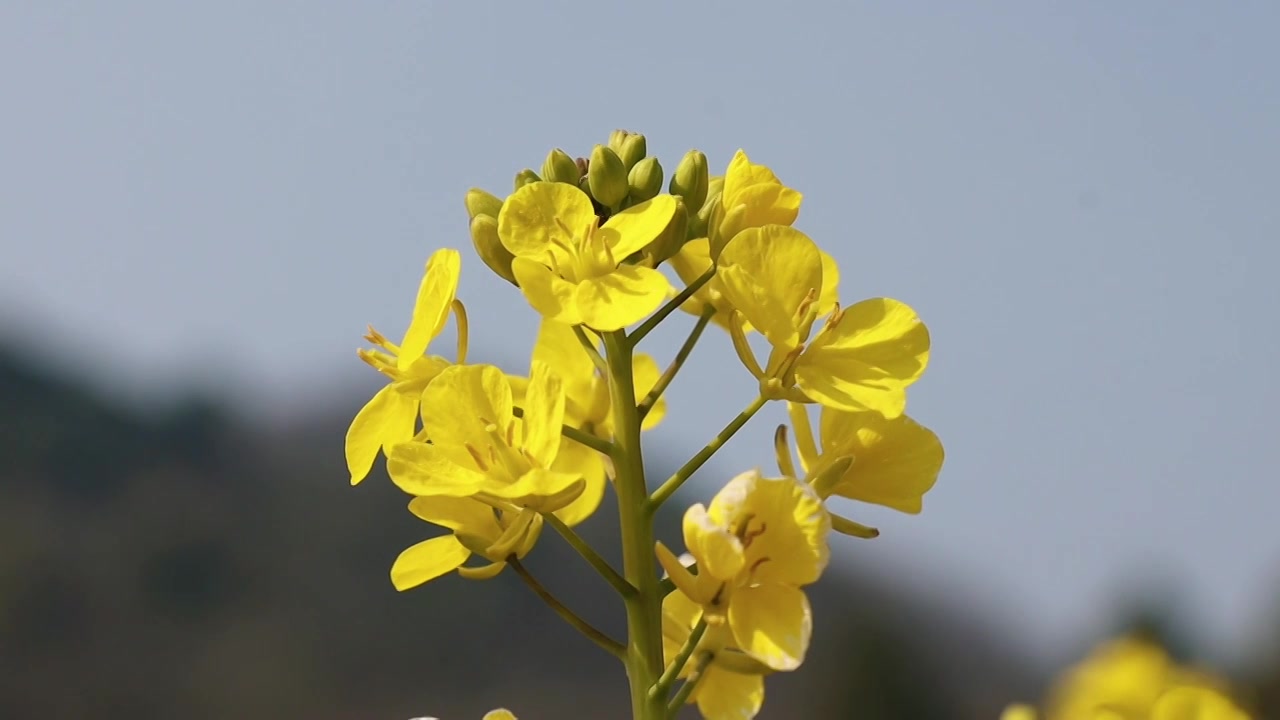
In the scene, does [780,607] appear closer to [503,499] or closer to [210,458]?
[503,499]

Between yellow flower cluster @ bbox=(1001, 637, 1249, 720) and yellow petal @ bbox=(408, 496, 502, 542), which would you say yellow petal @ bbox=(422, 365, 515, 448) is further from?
yellow flower cluster @ bbox=(1001, 637, 1249, 720)

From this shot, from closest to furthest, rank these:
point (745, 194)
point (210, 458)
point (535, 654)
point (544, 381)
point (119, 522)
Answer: point (544, 381), point (745, 194), point (535, 654), point (119, 522), point (210, 458)

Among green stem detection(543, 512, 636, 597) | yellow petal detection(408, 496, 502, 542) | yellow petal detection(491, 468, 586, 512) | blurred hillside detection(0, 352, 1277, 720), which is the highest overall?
yellow petal detection(491, 468, 586, 512)

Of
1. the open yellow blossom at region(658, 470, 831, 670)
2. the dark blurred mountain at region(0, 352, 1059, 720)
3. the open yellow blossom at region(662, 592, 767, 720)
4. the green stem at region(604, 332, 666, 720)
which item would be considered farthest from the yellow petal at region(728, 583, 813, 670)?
the dark blurred mountain at region(0, 352, 1059, 720)

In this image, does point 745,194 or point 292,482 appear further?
point 292,482

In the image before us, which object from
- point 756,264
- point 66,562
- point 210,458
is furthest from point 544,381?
point 210,458

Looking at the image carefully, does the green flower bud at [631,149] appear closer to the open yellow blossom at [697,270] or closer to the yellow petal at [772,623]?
the open yellow blossom at [697,270]
